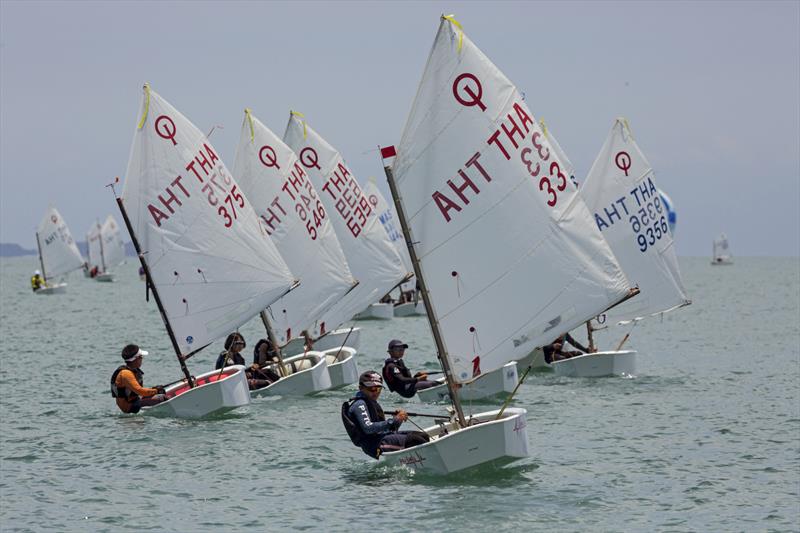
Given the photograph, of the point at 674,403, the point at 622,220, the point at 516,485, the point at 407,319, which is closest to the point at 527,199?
the point at 516,485

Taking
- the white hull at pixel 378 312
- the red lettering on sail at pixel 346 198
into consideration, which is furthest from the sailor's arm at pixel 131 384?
the white hull at pixel 378 312

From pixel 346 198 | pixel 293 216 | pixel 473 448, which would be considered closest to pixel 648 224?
pixel 346 198

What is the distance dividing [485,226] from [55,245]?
3589 inches

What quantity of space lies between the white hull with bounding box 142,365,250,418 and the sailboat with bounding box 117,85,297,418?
6.38 feet

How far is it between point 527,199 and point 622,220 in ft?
55.3

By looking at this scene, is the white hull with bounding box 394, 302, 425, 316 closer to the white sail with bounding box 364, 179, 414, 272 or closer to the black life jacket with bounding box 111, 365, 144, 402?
the white sail with bounding box 364, 179, 414, 272

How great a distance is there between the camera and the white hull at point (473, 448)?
1819 cm

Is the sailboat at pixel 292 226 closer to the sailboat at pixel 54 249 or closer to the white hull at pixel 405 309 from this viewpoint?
the white hull at pixel 405 309

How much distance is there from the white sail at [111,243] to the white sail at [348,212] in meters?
101

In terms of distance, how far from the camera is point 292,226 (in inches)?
1324

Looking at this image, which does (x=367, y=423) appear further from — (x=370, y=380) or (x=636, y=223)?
(x=636, y=223)

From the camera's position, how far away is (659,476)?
20469mm

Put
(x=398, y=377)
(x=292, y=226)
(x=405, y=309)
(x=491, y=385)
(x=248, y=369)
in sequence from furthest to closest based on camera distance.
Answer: (x=405, y=309), (x=292, y=226), (x=248, y=369), (x=491, y=385), (x=398, y=377)

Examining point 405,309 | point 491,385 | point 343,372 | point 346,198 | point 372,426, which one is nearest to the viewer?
point 372,426
